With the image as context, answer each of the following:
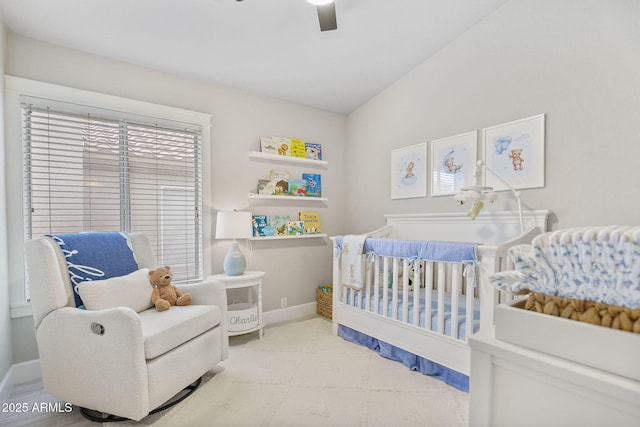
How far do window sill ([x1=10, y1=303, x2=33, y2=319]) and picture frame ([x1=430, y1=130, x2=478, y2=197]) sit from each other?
10.7 feet

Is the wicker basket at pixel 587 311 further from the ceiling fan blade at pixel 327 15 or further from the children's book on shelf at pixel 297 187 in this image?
the children's book on shelf at pixel 297 187

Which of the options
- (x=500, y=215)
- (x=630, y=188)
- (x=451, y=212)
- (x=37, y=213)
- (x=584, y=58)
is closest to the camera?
(x=630, y=188)

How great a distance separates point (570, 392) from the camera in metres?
0.51

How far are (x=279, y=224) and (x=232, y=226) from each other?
0.66 meters

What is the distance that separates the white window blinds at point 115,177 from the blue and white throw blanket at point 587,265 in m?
2.66

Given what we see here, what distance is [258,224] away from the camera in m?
3.07

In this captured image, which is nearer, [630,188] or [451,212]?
[630,188]

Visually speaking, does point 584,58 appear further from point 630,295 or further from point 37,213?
point 37,213

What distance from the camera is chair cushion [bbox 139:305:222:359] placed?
63.1 inches

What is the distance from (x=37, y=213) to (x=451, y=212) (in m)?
3.20

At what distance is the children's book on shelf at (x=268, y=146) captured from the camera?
10.2 ft

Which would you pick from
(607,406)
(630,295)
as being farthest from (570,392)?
(630,295)

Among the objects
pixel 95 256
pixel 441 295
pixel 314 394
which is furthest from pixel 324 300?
pixel 95 256

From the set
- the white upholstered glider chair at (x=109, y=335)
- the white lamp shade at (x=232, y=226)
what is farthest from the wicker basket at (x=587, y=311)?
the white lamp shade at (x=232, y=226)
